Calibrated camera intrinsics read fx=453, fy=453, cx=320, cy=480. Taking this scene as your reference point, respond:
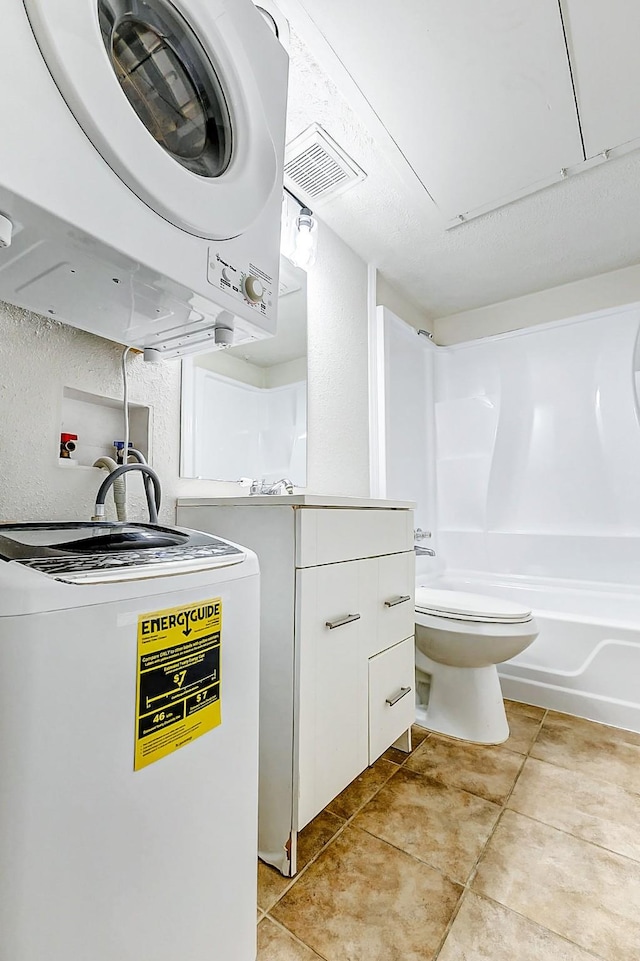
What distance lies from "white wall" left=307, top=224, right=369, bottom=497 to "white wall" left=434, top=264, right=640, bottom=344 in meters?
0.95

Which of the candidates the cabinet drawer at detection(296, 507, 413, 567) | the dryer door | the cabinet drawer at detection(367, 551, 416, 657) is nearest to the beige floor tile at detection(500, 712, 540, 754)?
the cabinet drawer at detection(367, 551, 416, 657)

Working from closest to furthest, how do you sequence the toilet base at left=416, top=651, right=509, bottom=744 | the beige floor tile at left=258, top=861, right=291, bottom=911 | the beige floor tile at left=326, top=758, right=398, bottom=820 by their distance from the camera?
the beige floor tile at left=258, top=861, right=291, bottom=911 < the beige floor tile at left=326, top=758, right=398, bottom=820 < the toilet base at left=416, top=651, right=509, bottom=744

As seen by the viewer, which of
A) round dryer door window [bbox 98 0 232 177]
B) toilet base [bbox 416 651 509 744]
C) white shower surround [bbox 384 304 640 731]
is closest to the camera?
round dryer door window [bbox 98 0 232 177]

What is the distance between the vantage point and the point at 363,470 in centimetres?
213

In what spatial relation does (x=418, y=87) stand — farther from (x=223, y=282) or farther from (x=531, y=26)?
(x=223, y=282)

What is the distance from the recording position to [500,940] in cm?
87

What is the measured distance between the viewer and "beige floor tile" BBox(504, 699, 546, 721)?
181 cm

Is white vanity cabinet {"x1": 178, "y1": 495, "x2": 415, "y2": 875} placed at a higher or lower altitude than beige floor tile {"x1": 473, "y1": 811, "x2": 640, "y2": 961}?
higher

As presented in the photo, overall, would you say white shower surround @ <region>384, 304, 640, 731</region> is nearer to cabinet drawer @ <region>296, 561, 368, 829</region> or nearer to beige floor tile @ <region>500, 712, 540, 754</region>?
beige floor tile @ <region>500, 712, 540, 754</region>

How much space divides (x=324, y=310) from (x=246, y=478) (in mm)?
843

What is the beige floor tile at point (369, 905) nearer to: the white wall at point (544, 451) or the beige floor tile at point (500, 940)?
the beige floor tile at point (500, 940)

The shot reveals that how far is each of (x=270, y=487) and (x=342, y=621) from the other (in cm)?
59

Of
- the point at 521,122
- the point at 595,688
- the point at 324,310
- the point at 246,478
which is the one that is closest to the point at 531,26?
the point at 521,122

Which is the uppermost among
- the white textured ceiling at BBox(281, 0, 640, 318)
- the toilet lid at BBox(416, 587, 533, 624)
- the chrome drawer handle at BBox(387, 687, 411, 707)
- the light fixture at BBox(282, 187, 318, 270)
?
the white textured ceiling at BBox(281, 0, 640, 318)
